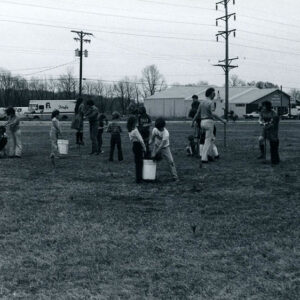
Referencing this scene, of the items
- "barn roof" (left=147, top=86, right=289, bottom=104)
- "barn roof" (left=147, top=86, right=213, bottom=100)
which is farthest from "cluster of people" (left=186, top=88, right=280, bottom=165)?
"barn roof" (left=147, top=86, right=213, bottom=100)

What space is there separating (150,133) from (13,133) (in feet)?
14.4

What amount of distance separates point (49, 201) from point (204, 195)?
2716 millimetres

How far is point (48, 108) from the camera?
7356cm

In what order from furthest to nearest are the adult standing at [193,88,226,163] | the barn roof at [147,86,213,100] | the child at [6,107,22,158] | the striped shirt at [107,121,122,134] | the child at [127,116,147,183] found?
the barn roof at [147,86,213,100], the child at [6,107,22,158], the striped shirt at [107,121,122,134], the adult standing at [193,88,226,163], the child at [127,116,147,183]

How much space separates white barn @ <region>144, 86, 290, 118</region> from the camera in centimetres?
9100

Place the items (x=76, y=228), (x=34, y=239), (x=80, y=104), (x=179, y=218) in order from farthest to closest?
(x=80, y=104) → (x=179, y=218) → (x=76, y=228) → (x=34, y=239)

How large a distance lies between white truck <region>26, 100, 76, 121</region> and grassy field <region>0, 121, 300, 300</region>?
200ft

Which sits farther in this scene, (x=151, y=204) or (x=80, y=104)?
(x=80, y=104)

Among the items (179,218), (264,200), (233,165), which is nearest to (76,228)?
(179,218)

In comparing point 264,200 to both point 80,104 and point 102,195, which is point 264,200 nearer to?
point 102,195

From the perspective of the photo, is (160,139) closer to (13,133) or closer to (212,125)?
(212,125)

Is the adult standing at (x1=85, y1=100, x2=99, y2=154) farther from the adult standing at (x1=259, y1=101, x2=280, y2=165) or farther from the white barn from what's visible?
the white barn

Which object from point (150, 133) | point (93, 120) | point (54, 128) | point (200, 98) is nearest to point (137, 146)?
point (150, 133)

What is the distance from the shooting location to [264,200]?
931 cm
